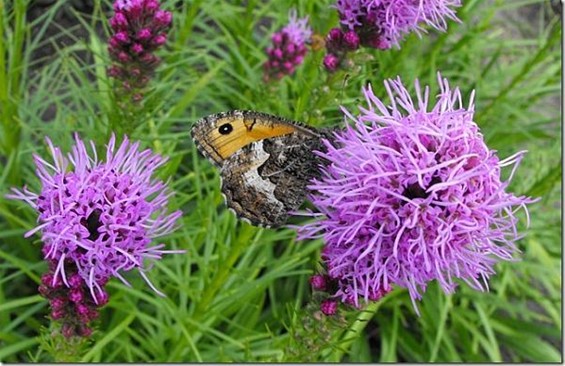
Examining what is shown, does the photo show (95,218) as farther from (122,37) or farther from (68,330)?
(122,37)

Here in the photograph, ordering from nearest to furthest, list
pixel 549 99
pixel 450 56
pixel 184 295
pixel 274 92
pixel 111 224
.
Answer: pixel 111 224, pixel 184 295, pixel 274 92, pixel 450 56, pixel 549 99

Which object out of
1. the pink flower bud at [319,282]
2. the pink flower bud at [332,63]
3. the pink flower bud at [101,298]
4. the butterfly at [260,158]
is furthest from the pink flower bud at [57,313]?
the pink flower bud at [332,63]

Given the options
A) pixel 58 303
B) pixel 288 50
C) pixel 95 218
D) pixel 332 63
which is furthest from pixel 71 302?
pixel 288 50

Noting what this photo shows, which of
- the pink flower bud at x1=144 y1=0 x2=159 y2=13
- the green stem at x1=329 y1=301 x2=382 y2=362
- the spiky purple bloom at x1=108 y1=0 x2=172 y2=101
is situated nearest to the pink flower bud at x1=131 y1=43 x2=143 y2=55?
the spiky purple bloom at x1=108 y1=0 x2=172 y2=101

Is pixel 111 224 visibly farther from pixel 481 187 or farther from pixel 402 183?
pixel 481 187

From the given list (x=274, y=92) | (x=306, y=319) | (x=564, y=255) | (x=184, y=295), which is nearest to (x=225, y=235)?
(x=184, y=295)

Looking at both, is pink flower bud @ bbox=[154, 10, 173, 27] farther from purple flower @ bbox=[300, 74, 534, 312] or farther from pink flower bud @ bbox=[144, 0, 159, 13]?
purple flower @ bbox=[300, 74, 534, 312]

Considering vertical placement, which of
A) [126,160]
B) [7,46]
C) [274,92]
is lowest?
[126,160]
